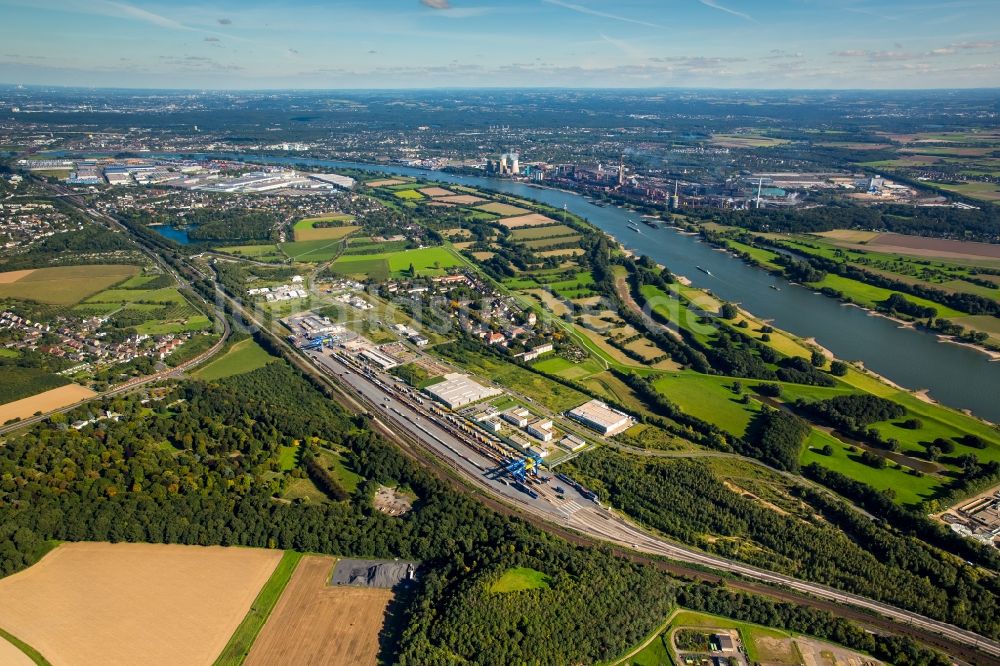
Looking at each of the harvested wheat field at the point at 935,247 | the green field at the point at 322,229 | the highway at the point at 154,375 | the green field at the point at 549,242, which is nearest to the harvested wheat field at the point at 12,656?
the highway at the point at 154,375

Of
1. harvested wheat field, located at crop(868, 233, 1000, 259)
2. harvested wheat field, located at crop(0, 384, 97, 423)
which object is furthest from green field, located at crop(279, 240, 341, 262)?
harvested wheat field, located at crop(868, 233, 1000, 259)

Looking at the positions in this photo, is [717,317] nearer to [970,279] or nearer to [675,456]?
[675,456]

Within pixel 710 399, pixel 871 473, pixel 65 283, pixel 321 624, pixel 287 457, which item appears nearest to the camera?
pixel 321 624

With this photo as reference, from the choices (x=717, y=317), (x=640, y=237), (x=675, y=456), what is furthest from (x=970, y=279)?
(x=675, y=456)

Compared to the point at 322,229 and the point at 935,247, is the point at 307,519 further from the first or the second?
the point at 935,247

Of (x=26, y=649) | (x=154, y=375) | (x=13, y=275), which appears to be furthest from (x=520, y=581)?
(x=13, y=275)

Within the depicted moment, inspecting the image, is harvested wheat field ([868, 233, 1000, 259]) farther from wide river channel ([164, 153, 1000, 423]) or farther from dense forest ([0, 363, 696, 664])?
dense forest ([0, 363, 696, 664])

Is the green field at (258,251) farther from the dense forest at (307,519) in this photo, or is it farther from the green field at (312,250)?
the dense forest at (307,519)

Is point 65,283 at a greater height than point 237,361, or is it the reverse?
point 65,283
